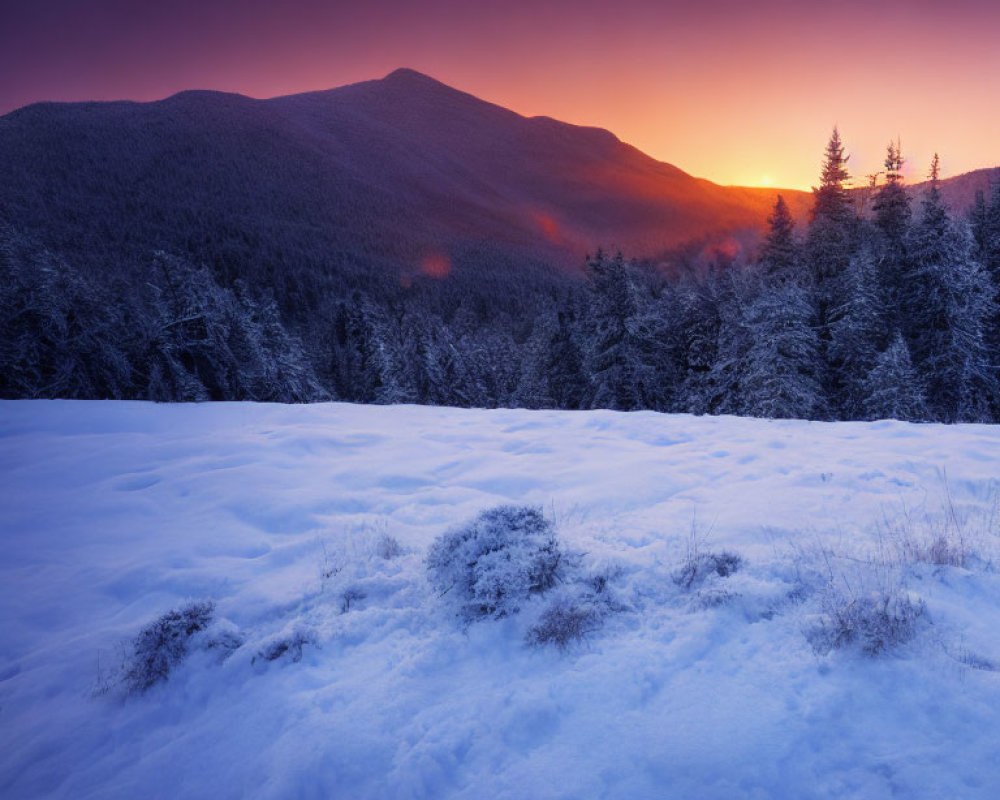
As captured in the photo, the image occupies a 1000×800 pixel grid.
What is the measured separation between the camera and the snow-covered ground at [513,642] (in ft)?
7.73

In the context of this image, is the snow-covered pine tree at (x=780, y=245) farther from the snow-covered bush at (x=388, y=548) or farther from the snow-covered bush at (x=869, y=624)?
the snow-covered bush at (x=388, y=548)

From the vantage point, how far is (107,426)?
30.1 ft

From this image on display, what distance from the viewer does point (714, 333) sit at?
29.5 m

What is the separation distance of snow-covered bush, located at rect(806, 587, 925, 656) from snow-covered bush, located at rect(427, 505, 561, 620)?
1.80m

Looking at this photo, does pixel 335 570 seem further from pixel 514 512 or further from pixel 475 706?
pixel 475 706

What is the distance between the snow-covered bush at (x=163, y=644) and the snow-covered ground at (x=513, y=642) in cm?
7

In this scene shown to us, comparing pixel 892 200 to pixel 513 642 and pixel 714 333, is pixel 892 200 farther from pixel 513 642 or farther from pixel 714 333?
pixel 513 642

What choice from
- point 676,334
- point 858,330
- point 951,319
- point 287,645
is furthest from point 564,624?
point 676,334

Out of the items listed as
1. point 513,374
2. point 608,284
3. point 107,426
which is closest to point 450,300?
point 513,374

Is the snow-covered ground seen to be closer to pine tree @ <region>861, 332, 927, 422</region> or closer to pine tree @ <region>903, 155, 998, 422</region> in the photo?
pine tree @ <region>861, 332, 927, 422</region>

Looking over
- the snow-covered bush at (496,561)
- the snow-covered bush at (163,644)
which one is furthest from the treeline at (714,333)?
the snow-covered bush at (496,561)

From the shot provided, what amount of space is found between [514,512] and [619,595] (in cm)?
126

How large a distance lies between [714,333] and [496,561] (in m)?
29.1

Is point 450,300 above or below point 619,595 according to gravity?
above
